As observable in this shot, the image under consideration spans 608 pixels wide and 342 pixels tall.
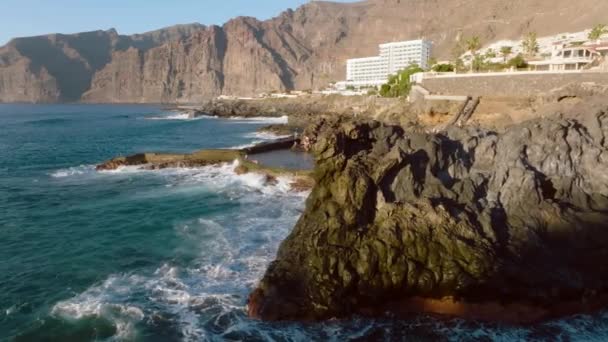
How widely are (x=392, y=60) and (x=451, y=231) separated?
16606cm

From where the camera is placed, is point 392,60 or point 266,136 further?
point 392,60

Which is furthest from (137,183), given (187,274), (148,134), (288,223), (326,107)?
(326,107)

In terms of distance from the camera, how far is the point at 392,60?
170 m

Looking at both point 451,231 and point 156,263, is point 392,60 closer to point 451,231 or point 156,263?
point 156,263

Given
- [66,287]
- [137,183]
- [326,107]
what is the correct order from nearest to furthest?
[66,287] → [137,183] → [326,107]

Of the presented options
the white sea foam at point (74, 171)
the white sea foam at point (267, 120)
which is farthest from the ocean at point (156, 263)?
the white sea foam at point (267, 120)

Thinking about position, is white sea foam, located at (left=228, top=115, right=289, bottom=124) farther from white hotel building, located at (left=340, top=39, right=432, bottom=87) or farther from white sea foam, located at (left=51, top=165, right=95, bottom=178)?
white hotel building, located at (left=340, top=39, right=432, bottom=87)

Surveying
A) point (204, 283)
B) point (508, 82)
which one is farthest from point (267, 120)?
point (204, 283)

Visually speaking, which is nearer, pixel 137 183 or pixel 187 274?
pixel 187 274

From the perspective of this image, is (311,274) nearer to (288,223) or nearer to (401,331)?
(401,331)

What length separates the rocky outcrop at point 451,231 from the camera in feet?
41.8

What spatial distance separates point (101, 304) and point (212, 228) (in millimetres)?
7735

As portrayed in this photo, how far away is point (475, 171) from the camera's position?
53.6ft

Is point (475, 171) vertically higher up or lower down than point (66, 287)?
higher up
